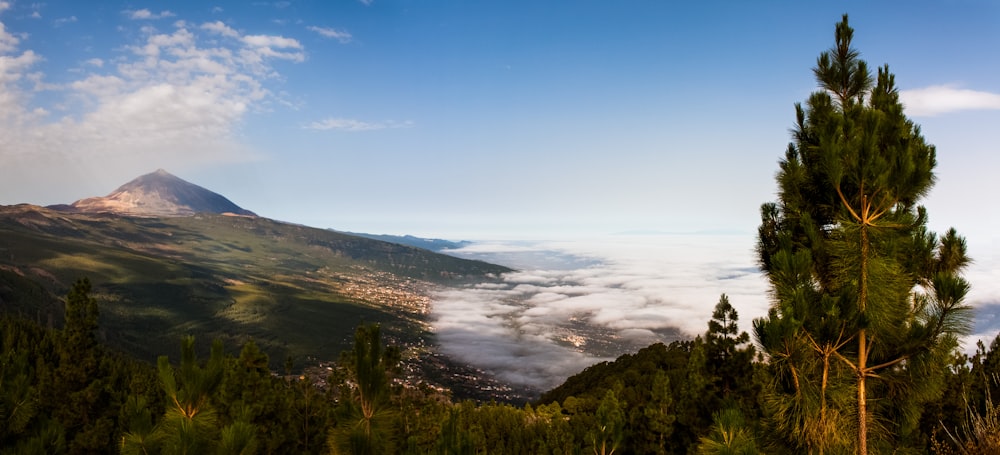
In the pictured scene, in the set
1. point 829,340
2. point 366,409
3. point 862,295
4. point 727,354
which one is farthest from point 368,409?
point 727,354

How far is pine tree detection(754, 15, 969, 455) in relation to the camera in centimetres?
745

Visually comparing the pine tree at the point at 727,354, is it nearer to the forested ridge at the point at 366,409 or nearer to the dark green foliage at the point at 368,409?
the forested ridge at the point at 366,409

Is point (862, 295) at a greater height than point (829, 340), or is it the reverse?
point (862, 295)

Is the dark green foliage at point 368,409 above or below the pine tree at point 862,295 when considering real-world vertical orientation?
below

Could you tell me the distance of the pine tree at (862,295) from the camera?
745 centimetres

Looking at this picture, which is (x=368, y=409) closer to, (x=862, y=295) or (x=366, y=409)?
(x=366, y=409)

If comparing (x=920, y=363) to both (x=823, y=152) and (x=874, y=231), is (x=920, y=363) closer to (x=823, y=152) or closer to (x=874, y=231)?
(x=874, y=231)

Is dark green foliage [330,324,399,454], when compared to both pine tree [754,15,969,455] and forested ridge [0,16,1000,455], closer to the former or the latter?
forested ridge [0,16,1000,455]

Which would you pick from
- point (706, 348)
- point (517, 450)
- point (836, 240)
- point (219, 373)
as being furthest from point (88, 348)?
point (706, 348)

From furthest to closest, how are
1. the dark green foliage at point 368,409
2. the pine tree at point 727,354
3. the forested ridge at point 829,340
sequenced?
the pine tree at point 727,354 < the dark green foliage at point 368,409 < the forested ridge at point 829,340

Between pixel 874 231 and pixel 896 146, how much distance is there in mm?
1493

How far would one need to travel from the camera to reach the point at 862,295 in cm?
773

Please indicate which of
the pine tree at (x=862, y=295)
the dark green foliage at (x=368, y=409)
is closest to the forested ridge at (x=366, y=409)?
the dark green foliage at (x=368, y=409)

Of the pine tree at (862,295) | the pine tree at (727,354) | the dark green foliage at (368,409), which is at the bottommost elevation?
the pine tree at (727,354)
